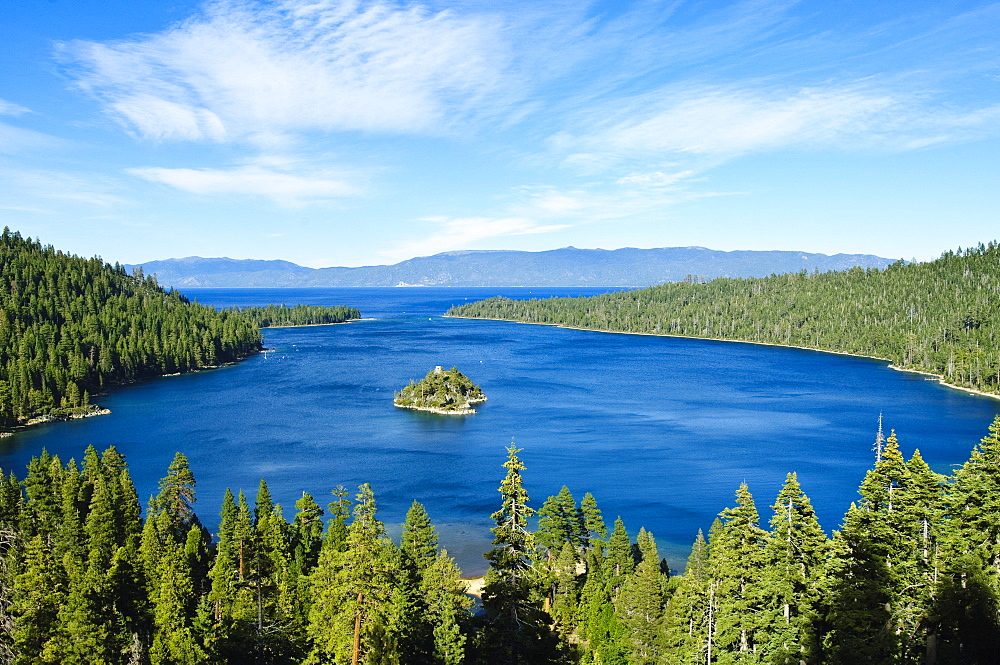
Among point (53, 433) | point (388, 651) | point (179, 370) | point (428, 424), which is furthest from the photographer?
point (179, 370)

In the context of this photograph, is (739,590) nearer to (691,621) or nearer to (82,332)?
(691,621)

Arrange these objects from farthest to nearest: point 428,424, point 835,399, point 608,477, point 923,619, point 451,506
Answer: point 835,399 → point 428,424 → point 608,477 → point 451,506 → point 923,619

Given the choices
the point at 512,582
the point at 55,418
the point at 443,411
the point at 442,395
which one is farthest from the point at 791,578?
the point at 55,418

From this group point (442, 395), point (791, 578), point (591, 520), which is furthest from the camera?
point (442, 395)

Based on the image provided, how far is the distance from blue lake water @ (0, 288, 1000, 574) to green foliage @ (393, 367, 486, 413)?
2889 millimetres

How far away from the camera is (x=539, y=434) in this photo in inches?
3219

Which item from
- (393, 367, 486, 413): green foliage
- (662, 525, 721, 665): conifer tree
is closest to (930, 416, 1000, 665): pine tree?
(662, 525, 721, 665): conifer tree

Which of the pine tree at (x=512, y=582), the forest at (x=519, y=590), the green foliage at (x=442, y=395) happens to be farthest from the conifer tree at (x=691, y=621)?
the green foliage at (x=442, y=395)

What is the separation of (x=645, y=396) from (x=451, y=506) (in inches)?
2355

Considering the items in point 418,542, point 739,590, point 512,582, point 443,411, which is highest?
point 512,582

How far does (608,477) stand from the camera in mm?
64000

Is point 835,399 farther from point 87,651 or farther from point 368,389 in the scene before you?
point 87,651

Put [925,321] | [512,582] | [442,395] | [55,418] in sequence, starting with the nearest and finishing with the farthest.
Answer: [512,582] < [55,418] < [442,395] < [925,321]

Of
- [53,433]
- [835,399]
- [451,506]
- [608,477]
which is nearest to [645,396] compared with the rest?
[835,399]
